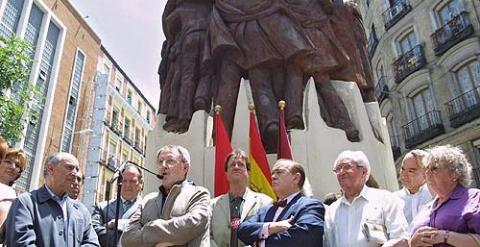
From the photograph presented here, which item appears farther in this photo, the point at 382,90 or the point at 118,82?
the point at 118,82

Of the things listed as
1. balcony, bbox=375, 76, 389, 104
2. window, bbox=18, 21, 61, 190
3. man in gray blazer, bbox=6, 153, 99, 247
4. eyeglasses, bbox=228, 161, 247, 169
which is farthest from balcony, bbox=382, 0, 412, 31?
man in gray blazer, bbox=6, 153, 99, 247

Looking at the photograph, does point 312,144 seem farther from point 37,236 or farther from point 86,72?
point 86,72

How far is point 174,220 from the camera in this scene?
2.95 meters

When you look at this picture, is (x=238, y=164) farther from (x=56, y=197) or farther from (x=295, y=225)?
(x=56, y=197)

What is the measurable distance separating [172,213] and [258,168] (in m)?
2.07

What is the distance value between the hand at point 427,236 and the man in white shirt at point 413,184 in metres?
1.14

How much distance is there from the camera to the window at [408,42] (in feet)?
65.0

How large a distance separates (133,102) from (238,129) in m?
29.1

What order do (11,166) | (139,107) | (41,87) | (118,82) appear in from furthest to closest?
(139,107)
(118,82)
(41,87)
(11,166)

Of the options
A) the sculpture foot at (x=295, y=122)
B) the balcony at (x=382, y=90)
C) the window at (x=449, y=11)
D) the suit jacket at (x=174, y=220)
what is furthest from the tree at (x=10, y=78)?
the window at (x=449, y=11)

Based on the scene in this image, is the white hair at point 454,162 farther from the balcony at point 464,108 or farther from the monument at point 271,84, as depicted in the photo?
the balcony at point 464,108

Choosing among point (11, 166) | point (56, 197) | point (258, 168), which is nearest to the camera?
point (56, 197)

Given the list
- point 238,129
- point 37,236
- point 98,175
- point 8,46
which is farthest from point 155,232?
point 98,175

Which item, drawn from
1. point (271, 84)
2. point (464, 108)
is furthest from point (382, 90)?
point (271, 84)
